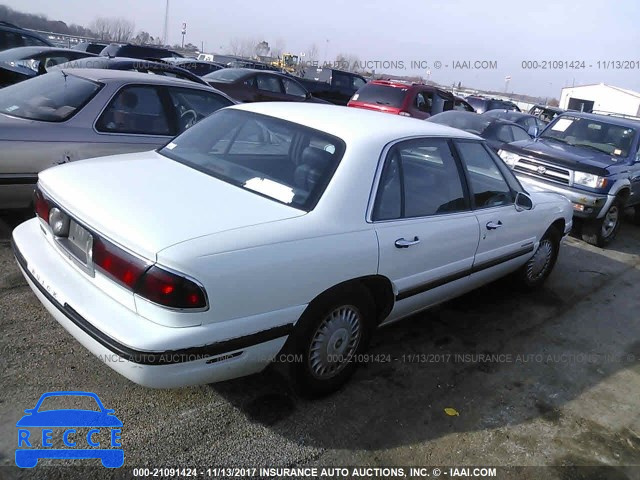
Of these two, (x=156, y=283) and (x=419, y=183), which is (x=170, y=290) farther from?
(x=419, y=183)

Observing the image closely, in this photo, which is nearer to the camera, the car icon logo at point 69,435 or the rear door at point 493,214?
the car icon logo at point 69,435

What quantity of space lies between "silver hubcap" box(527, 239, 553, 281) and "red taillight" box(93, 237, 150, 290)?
148 inches

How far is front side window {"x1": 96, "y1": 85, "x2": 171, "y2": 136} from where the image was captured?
192 inches

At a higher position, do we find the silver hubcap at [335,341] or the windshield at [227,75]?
the windshield at [227,75]

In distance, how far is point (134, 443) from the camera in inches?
103

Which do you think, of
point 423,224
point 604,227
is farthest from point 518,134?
point 423,224

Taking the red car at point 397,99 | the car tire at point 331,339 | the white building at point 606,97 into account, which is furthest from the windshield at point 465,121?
the white building at point 606,97

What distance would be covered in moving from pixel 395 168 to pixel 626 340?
2861mm

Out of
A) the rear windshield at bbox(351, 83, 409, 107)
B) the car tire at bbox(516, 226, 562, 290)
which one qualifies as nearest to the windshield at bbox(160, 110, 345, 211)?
the car tire at bbox(516, 226, 562, 290)

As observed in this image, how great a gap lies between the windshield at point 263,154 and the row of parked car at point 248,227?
12 mm

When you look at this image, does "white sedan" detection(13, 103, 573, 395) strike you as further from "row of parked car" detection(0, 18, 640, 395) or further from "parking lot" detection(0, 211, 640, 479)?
"parking lot" detection(0, 211, 640, 479)

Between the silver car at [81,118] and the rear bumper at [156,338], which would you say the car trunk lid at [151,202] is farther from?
the silver car at [81,118]

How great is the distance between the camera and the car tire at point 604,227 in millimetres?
7125

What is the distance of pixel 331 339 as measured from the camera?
3.01 meters
